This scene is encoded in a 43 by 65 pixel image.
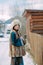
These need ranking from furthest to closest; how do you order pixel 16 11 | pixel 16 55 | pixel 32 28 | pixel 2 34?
pixel 2 34, pixel 16 11, pixel 32 28, pixel 16 55

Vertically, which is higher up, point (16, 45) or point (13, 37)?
point (13, 37)

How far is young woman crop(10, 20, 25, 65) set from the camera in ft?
19.6

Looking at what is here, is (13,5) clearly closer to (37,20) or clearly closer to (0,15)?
(0,15)

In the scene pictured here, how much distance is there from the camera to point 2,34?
117 feet

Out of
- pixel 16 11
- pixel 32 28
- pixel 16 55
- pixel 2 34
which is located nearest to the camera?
pixel 16 55

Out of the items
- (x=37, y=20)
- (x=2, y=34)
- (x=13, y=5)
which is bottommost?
(x=2, y=34)

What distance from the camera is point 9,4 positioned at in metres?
29.4

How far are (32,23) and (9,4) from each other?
46.4 feet

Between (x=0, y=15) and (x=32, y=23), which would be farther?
(x=0, y=15)

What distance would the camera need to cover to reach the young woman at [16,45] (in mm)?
5961

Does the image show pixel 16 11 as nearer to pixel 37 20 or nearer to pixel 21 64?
pixel 37 20

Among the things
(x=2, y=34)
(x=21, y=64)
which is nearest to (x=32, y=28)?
(x=21, y=64)

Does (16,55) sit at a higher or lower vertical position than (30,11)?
lower

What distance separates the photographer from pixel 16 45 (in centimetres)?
604
